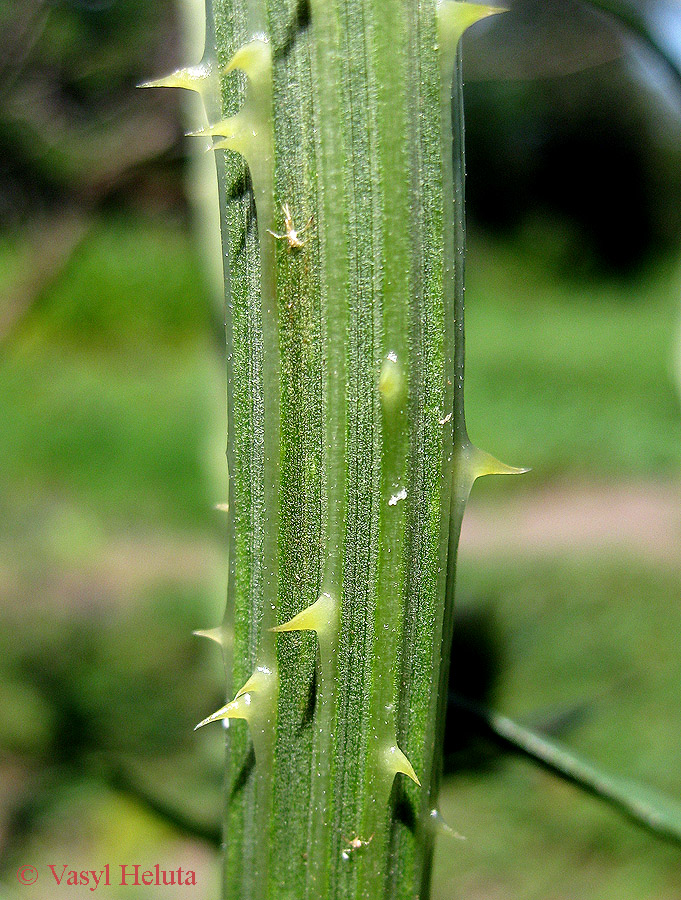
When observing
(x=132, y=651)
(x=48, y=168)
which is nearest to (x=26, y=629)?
(x=132, y=651)

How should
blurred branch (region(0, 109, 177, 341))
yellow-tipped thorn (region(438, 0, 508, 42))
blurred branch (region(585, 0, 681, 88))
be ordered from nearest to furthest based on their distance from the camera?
yellow-tipped thorn (region(438, 0, 508, 42))
blurred branch (region(585, 0, 681, 88))
blurred branch (region(0, 109, 177, 341))

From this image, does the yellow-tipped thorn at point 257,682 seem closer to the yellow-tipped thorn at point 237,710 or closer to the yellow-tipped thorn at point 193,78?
the yellow-tipped thorn at point 237,710

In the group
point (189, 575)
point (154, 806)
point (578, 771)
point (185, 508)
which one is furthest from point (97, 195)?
point (185, 508)

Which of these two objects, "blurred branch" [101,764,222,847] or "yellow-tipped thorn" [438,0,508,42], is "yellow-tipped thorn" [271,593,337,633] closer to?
"yellow-tipped thorn" [438,0,508,42]

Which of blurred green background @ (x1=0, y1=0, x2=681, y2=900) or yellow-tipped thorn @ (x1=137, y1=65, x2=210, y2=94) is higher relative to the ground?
yellow-tipped thorn @ (x1=137, y1=65, x2=210, y2=94)

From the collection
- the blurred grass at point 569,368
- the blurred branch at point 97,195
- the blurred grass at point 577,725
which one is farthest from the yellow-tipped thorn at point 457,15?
the blurred grass at point 569,368

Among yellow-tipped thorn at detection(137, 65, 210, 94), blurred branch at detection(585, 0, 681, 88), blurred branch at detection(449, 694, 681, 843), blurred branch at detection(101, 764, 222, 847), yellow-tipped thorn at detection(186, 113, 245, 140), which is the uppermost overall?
blurred branch at detection(585, 0, 681, 88)

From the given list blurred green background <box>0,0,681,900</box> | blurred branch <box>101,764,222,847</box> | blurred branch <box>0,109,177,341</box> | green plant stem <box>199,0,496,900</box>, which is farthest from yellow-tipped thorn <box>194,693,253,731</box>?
blurred branch <box>0,109,177,341</box>

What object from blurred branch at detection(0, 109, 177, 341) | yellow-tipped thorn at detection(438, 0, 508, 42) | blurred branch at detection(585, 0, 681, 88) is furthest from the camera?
blurred branch at detection(0, 109, 177, 341)
